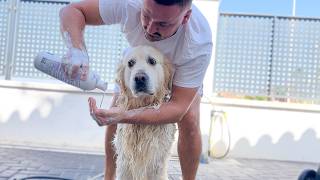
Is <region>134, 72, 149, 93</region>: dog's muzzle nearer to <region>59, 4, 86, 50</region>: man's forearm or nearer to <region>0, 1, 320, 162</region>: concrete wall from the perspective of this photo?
<region>59, 4, 86, 50</region>: man's forearm

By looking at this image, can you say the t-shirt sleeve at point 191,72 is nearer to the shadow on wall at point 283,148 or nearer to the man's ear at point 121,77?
the man's ear at point 121,77

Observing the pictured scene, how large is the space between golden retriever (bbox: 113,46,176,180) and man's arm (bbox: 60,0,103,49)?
28 cm

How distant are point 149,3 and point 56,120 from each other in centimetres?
404

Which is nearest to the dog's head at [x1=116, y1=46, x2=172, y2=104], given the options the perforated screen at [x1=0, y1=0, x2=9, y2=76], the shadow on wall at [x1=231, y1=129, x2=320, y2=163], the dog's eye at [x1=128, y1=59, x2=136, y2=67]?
the dog's eye at [x1=128, y1=59, x2=136, y2=67]

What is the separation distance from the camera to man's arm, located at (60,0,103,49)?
2.17 metres

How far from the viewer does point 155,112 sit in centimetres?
229

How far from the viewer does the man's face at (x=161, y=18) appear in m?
1.99

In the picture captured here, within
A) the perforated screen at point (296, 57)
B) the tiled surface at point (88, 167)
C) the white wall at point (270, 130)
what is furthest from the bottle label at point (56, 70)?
the perforated screen at point (296, 57)

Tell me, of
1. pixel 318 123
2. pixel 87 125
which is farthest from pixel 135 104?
pixel 318 123

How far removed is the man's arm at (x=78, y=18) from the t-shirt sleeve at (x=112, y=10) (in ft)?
0.09

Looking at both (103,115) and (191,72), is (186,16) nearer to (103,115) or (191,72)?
(191,72)

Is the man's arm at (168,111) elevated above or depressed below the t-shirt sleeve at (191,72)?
below

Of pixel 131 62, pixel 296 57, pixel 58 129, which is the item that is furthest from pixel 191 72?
pixel 296 57

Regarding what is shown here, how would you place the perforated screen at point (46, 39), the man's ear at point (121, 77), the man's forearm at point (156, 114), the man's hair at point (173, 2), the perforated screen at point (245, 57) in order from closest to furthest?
1. the man's hair at point (173, 2)
2. the man's forearm at point (156, 114)
3. the man's ear at point (121, 77)
4. the perforated screen at point (46, 39)
5. the perforated screen at point (245, 57)
